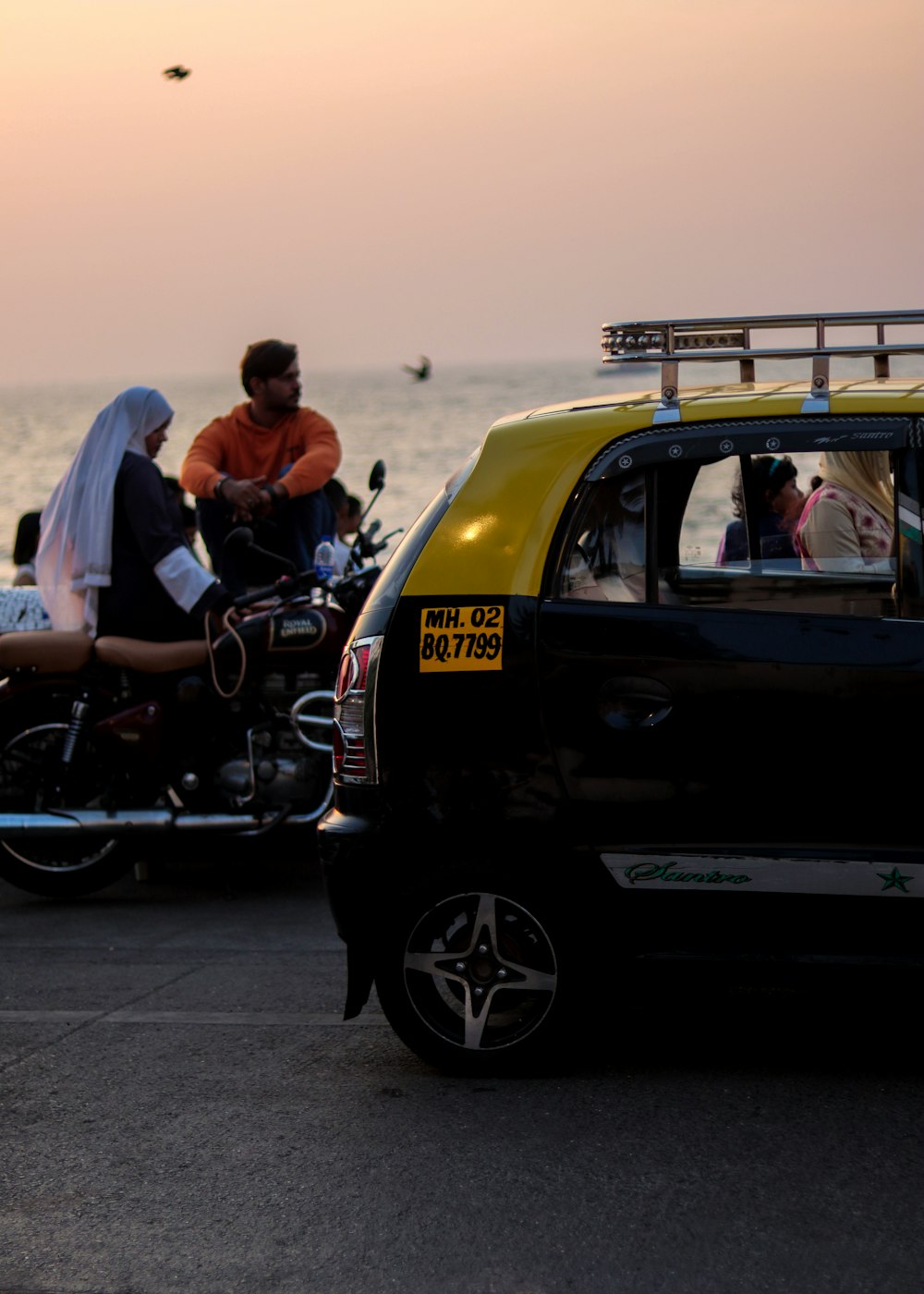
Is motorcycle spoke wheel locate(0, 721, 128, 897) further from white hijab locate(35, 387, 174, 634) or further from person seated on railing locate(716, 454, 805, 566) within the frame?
person seated on railing locate(716, 454, 805, 566)

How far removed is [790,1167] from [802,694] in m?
1.17

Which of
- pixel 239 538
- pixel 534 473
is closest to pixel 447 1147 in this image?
pixel 534 473

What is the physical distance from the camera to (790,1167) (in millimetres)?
4012

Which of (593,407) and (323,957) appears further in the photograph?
(323,957)

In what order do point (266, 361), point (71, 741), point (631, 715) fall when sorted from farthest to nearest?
point (266, 361), point (71, 741), point (631, 715)

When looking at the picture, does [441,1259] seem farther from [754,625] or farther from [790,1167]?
[754,625]

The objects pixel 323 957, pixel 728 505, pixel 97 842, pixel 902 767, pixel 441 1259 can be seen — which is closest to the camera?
pixel 441 1259

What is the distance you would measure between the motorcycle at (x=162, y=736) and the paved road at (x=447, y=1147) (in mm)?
1428

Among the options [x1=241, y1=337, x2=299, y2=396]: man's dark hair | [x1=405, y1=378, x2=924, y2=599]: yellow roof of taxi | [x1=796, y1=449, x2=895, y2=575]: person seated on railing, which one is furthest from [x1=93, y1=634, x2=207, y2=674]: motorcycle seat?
[x1=796, y1=449, x2=895, y2=575]: person seated on railing

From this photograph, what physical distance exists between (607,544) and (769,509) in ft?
2.15

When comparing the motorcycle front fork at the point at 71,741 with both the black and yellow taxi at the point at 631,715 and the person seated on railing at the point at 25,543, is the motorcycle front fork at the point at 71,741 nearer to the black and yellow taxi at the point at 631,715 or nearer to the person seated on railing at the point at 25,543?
the black and yellow taxi at the point at 631,715

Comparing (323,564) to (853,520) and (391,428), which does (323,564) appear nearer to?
(853,520)

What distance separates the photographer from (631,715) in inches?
178

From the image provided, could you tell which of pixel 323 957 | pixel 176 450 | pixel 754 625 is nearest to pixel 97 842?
pixel 323 957
